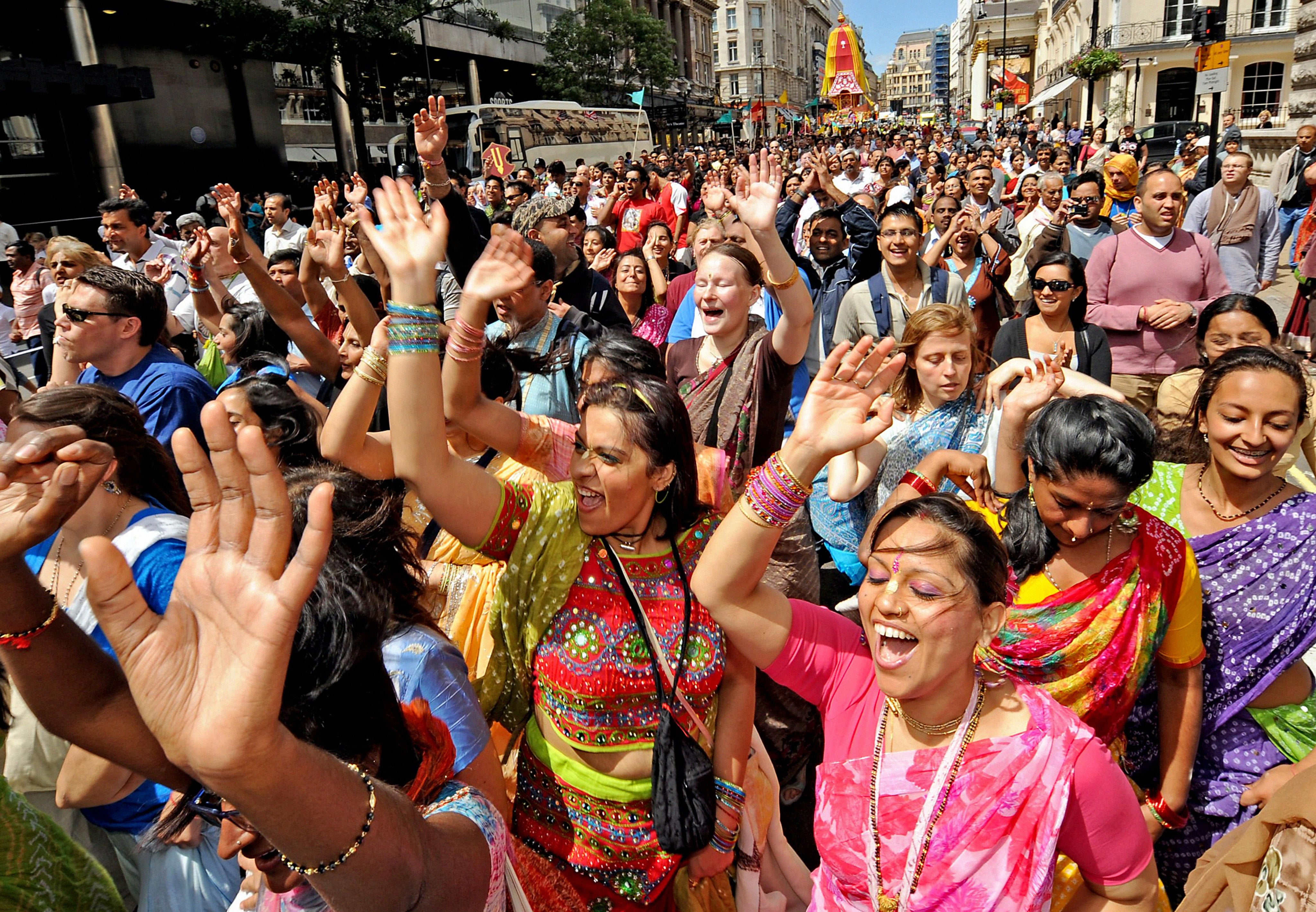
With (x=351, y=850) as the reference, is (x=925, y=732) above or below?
below

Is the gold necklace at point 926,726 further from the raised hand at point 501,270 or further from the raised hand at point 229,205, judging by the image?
the raised hand at point 229,205

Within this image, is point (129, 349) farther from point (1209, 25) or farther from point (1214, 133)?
point (1209, 25)

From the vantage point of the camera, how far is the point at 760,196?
2.92 metres

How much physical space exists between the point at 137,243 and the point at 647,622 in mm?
6299

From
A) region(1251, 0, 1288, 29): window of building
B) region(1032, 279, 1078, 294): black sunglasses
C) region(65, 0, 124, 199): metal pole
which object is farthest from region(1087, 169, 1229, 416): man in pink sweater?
region(1251, 0, 1288, 29): window of building

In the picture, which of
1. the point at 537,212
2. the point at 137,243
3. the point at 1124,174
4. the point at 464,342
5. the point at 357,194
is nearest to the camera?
the point at 464,342

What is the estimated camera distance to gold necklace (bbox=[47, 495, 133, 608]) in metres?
2.07

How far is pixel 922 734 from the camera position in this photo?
5.29 ft

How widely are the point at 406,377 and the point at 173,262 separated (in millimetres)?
5918

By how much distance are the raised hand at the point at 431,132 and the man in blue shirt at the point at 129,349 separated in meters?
1.29

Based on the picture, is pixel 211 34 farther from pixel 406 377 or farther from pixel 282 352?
pixel 406 377

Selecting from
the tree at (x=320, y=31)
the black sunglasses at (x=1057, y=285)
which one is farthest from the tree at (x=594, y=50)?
the black sunglasses at (x=1057, y=285)

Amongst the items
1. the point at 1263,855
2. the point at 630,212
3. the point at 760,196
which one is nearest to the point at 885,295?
the point at 760,196

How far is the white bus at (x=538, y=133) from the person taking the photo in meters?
23.4
